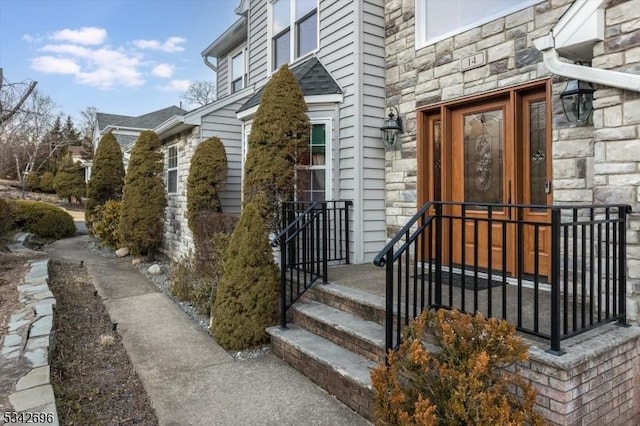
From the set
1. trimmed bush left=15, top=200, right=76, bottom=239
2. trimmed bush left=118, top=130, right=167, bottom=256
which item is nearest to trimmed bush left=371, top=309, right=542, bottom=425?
trimmed bush left=118, top=130, right=167, bottom=256

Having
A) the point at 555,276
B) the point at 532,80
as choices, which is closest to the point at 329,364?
the point at 555,276

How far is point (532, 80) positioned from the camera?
4109mm

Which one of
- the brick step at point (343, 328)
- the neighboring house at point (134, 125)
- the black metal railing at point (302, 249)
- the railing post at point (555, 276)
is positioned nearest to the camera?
the railing post at point (555, 276)

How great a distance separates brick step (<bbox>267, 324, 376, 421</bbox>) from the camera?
9.72ft

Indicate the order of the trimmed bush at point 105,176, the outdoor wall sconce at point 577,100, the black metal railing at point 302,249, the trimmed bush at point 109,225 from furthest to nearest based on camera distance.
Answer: the trimmed bush at point 105,176
the trimmed bush at point 109,225
the black metal railing at point 302,249
the outdoor wall sconce at point 577,100

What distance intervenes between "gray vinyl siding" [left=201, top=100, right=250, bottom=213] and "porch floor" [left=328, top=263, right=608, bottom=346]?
3.50m

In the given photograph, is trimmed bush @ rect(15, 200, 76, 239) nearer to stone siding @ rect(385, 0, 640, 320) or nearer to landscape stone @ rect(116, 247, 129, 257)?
landscape stone @ rect(116, 247, 129, 257)

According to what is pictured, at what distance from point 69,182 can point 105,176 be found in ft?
49.2

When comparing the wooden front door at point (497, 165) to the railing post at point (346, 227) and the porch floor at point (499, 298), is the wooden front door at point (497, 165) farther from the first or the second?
the railing post at point (346, 227)

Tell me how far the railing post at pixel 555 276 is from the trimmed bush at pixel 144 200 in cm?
837

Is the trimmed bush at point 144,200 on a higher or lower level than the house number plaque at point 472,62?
lower

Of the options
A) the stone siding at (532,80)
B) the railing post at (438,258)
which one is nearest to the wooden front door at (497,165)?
the stone siding at (532,80)

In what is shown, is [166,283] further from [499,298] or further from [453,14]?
[453,14]

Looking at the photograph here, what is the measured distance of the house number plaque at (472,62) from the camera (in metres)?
4.61
